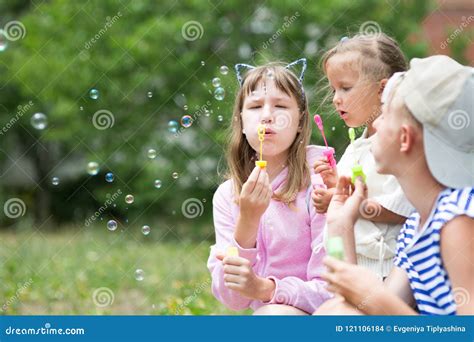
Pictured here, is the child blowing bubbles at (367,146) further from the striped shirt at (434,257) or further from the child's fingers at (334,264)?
the child's fingers at (334,264)

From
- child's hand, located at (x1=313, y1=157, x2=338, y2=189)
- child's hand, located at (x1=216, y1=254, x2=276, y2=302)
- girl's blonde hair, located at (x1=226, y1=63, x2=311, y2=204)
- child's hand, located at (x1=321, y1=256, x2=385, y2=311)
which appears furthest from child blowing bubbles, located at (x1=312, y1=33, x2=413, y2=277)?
child's hand, located at (x1=321, y1=256, x2=385, y2=311)

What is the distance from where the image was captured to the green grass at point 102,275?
4340 mm

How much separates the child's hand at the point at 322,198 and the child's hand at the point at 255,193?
0.54 feet

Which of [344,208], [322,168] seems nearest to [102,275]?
[322,168]

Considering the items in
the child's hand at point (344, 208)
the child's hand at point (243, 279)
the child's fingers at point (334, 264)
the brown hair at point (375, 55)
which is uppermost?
the brown hair at point (375, 55)

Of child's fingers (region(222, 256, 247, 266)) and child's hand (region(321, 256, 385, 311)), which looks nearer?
child's hand (region(321, 256, 385, 311))

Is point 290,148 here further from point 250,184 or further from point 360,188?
point 360,188

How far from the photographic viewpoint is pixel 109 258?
607 centimetres

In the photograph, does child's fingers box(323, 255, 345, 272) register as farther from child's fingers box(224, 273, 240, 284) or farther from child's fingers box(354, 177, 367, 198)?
child's fingers box(224, 273, 240, 284)

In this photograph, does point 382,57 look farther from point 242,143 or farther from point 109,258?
point 109,258

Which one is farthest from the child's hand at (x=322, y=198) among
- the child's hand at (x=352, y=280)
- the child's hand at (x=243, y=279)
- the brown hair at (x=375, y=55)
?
the child's hand at (x=352, y=280)

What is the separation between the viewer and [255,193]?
2383 mm

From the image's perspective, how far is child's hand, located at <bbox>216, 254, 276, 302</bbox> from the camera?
7.77 feet

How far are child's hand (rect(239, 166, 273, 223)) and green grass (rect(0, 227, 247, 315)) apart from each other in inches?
60.1
